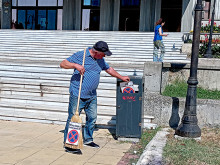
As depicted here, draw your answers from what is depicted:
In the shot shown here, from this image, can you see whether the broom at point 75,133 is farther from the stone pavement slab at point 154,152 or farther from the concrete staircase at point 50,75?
the concrete staircase at point 50,75

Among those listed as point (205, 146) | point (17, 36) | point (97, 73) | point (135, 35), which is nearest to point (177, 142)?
point (205, 146)

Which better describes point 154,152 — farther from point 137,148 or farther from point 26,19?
point 26,19

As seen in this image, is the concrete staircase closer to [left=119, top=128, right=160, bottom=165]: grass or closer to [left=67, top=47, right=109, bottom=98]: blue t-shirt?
[left=119, top=128, right=160, bottom=165]: grass

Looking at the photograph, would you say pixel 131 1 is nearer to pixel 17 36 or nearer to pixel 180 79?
pixel 17 36

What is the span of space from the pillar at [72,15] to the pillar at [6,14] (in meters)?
6.17

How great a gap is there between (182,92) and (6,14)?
84.7ft

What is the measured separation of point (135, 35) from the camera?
19.0 metres

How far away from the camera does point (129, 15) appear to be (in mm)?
25844

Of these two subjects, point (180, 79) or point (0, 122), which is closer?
point (0, 122)

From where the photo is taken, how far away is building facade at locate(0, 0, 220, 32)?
79.5ft

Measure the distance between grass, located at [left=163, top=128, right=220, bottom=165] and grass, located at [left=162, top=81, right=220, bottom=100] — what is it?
1284 mm

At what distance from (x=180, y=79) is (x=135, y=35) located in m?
11.4

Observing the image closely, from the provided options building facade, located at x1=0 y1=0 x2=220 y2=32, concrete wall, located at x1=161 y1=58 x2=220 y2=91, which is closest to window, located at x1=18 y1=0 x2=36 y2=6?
building facade, located at x1=0 y1=0 x2=220 y2=32

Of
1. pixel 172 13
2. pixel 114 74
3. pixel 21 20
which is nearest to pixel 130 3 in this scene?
pixel 172 13
